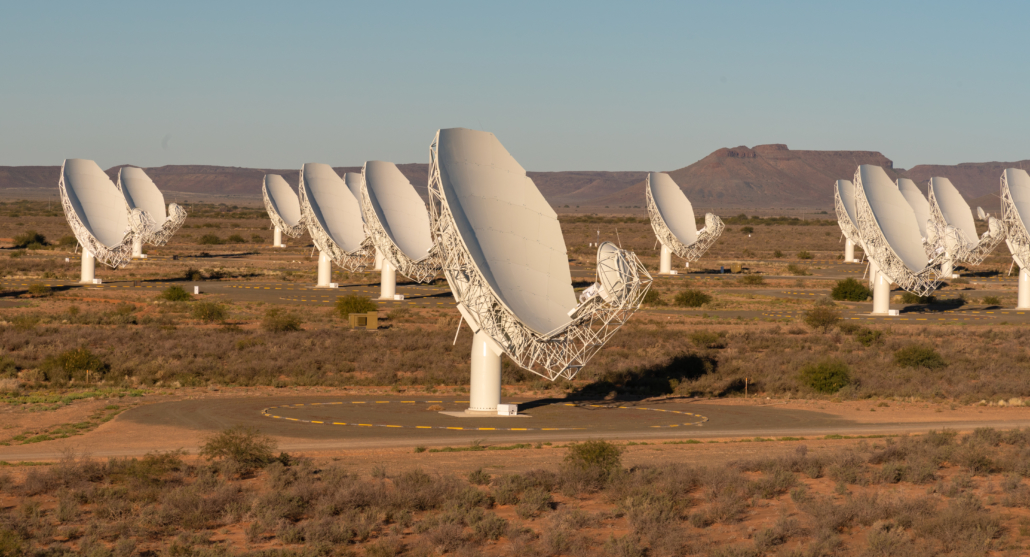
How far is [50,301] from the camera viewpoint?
61562 millimetres

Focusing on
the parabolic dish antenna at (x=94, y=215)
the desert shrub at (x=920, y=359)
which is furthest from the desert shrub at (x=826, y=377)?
the parabolic dish antenna at (x=94, y=215)

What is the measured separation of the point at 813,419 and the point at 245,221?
530 ft

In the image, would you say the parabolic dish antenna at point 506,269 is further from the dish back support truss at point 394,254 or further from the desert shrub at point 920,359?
the dish back support truss at point 394,254

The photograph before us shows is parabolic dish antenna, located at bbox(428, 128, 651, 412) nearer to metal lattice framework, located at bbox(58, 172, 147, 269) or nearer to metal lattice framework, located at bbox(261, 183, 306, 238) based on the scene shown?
metal lattice framework, located at bbox(58, 172, 147, 269)

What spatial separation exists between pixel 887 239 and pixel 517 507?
1822 inches

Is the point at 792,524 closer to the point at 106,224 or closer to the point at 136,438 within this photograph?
the point at 136,438

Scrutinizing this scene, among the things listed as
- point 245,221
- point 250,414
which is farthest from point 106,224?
point 245,221

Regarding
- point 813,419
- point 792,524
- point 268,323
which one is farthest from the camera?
point 268,323

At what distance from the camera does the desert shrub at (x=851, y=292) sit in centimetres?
7381

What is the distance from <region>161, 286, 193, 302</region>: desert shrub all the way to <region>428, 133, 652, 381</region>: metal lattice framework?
37.8 metres

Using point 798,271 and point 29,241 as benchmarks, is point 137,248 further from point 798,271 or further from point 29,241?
point 798,271

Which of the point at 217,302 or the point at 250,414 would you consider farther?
the point at 217,302

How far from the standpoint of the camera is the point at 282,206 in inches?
4456

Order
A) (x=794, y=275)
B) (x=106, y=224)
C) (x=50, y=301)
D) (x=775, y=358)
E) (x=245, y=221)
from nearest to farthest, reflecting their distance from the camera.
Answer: (x=775, y=358), (x=50, y=301), (x=106, y=224), (x=794, y=275), (x=245, y=221)
